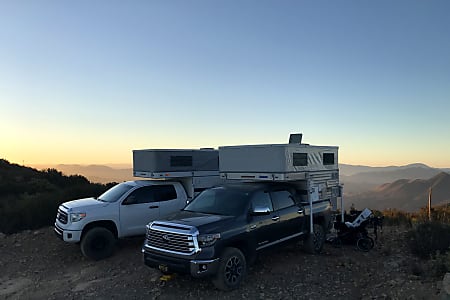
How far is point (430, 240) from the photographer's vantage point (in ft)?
31.0

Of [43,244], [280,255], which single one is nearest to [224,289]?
[280,255]

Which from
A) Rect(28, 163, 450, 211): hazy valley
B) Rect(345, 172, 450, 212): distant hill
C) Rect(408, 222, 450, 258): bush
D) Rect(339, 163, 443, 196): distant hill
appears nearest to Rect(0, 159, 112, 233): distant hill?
Rect(28, 163, 450, 211): hazy valley

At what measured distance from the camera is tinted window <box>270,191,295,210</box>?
8.92 meters

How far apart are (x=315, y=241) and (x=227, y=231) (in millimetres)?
3234

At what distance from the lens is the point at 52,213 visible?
13445 millimetres

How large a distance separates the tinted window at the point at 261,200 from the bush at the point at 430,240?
12.0 ft

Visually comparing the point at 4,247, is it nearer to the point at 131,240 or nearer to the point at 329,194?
the point at 131,240

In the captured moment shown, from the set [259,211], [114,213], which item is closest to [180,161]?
[114,213]

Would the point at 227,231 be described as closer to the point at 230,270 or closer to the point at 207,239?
the point at 207,239

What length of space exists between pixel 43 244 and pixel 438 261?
9.55m

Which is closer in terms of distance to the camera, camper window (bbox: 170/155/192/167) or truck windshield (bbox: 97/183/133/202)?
truck windshield (bbox: 97/183/133/202)

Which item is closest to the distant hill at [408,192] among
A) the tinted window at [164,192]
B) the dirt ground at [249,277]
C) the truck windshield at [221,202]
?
the tinted window at [164,192]

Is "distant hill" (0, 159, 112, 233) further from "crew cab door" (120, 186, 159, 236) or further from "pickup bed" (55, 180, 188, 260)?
"crew cab door" (120, 186, 159, 236)

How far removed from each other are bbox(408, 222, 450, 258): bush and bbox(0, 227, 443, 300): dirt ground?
30 centimetres
